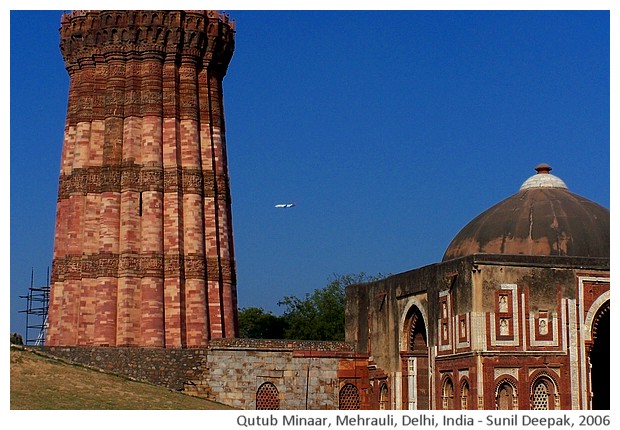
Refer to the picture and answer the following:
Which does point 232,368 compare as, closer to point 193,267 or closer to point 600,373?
point 193,267

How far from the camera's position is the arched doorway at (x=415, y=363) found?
107 feet

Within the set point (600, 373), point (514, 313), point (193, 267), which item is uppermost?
point (193, 267)

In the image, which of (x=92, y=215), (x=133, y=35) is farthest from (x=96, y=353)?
(x=133, y=35)

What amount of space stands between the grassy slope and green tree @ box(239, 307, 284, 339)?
23.6 meters

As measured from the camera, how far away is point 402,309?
3344 centimetres

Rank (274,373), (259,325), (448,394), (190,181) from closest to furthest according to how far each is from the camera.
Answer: (448,394), (274,373), (190,181), (259,325)

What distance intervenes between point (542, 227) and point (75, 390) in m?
12.3

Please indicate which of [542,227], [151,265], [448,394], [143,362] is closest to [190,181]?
[151,265]

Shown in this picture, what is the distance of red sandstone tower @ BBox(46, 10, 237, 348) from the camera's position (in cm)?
3588

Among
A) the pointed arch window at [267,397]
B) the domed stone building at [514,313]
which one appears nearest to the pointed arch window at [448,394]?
the domed stone building at [514,313]

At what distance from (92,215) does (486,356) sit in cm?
1323

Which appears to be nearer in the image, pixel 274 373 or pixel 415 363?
pixel 415 363

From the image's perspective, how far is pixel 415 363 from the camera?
32.9 metres

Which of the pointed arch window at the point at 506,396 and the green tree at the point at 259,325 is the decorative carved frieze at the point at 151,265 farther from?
the green tree at the point at 259,325
